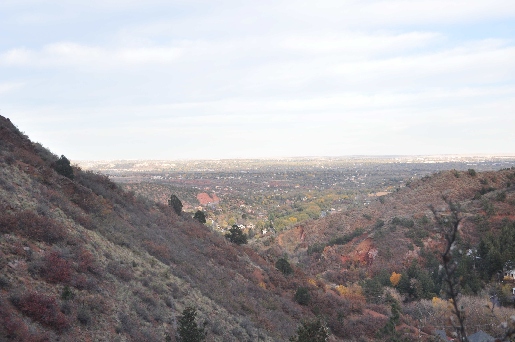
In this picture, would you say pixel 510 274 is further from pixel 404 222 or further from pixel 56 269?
pixel 56 269

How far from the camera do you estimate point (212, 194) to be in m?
99.6

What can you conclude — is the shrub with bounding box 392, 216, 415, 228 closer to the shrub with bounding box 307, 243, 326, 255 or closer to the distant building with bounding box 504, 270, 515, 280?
the shrub with bounding box 307, 243, 326, 255

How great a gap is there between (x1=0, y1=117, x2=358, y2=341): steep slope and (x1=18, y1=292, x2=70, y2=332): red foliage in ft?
0.07

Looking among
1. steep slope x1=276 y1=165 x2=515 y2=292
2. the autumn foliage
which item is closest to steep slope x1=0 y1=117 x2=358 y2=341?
the autumn foliage

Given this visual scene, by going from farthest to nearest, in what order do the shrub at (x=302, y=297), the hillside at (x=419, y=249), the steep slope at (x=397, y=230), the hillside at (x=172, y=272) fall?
the steep slope at (x=397, y=230), the hillside at (x=419, y=249), the shrub at (x=302, y=297), the hillside at (x=172, y=272)

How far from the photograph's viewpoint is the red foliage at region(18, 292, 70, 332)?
7988 mm

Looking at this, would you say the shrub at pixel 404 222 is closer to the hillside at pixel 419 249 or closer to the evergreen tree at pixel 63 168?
the hillside at pixel 419 249

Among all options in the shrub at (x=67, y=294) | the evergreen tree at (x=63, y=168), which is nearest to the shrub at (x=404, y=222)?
the evergreen tree at (x=63, y=168)

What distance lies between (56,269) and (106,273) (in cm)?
209

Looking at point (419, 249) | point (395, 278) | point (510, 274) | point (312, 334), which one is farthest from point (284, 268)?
point (419, 249)

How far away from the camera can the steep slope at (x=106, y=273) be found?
880 centimetres

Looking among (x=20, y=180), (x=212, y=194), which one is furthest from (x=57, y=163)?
(x=212, y=194)

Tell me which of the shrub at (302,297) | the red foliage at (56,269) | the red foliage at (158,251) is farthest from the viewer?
the shrub at (302,297)

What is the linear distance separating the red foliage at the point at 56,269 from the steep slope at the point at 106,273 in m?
0.03
